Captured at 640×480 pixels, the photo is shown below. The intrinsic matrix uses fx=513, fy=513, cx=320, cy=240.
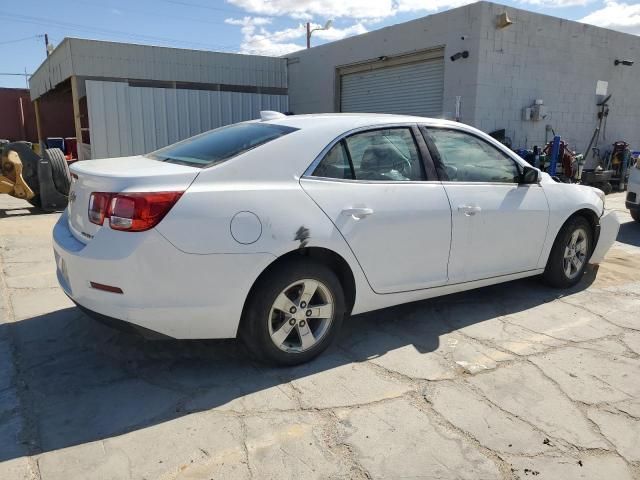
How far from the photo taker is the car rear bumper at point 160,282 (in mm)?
2717

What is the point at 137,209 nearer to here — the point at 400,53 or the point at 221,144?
the point at 221,144

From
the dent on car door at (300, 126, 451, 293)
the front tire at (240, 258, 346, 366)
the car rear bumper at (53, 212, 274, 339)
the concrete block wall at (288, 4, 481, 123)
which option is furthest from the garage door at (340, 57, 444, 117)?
the car rear bumper at (53, 212, 274, 339)

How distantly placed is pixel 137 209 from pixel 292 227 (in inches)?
33.9

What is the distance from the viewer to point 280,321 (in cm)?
320

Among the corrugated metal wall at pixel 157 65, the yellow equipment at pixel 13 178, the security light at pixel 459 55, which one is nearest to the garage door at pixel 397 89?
the security light at pixel 459 55

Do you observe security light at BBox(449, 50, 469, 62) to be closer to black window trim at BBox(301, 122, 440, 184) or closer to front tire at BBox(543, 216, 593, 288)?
front tire at BBox(543, 216, 593, 288)

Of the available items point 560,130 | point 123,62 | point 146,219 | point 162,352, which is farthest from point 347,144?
point 123,62

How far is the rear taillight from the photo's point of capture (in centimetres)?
271

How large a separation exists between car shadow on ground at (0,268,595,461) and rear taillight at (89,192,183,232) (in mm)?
997

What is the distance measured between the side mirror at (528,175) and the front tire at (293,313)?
203 cm

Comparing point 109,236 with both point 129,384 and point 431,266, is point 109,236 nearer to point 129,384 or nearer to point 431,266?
point 129,384

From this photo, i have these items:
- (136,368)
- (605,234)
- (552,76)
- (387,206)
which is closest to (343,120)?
(387,206)

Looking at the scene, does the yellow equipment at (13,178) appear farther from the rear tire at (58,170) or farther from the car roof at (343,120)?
the car roof at (343,120)

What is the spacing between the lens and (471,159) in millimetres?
4086
